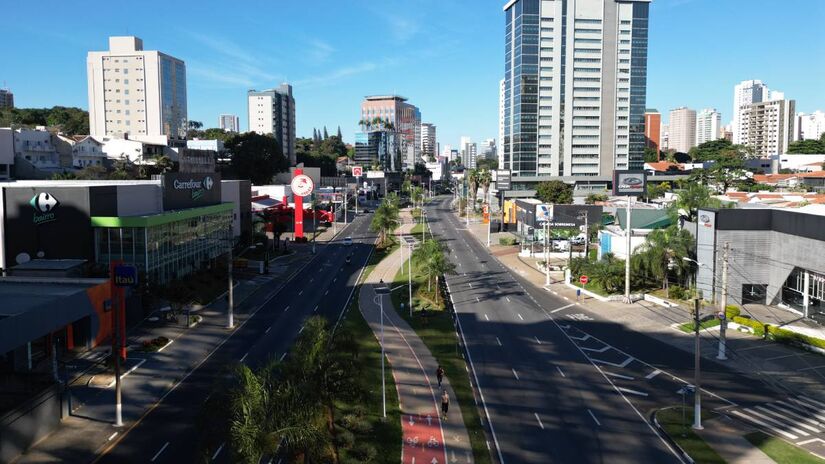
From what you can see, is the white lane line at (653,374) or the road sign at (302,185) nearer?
the white lane line at (653,374)

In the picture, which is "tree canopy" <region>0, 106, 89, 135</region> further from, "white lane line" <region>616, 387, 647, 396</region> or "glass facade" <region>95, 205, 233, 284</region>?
"white lane line" <region>616, 387, 647, 396</region>

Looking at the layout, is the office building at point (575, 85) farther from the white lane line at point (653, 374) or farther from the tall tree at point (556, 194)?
the white lane line at point (653, 374)

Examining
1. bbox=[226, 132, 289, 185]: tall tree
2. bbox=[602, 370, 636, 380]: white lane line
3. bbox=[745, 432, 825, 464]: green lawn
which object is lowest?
bbox=[745, 432, 825, 464]: green lawn

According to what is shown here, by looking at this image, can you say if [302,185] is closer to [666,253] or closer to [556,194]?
[556,194]

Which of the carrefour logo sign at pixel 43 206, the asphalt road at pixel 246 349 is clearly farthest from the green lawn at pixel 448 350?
the carrefour logo sign at pixel 43 206

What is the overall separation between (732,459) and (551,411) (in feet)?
26.7

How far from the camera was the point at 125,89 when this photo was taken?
192875mm

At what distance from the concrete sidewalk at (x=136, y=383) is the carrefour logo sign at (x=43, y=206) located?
1160cm

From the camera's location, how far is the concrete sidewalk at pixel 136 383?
88.2ft

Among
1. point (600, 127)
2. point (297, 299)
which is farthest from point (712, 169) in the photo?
point (297, 299)

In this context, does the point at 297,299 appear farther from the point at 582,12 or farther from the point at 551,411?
the point at 582,12

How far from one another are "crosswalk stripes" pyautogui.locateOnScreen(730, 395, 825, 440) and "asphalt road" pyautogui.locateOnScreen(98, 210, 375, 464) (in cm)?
2488

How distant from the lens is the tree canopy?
162 metres

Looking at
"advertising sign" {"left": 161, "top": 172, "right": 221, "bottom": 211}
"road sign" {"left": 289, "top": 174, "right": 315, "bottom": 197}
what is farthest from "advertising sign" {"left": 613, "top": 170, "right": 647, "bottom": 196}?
"road sign" {"left": 289, "top": 174, "right": 315, "bottom": 197}
